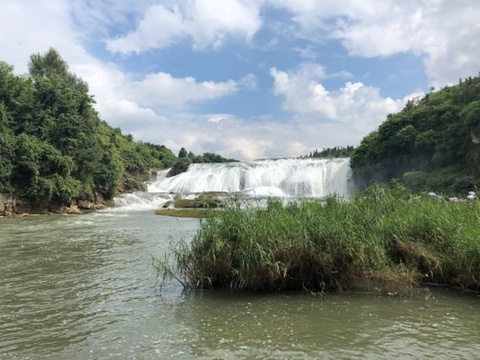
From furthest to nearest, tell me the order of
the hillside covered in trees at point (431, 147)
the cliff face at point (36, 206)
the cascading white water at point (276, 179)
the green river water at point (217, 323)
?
the cascading white water at point (276, 179) < the hillside covered in trees at point (431, 147) < the cliff face at point (36, 206) < the green river water at point (217, 323)

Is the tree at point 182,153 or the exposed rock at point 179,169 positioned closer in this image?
the exposed rock at point 179,169

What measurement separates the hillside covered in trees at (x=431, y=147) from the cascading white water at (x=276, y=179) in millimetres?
3340

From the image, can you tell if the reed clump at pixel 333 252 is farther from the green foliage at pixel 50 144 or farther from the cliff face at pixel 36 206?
the green foliage at pixel 50 144

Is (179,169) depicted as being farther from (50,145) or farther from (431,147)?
(431,147)

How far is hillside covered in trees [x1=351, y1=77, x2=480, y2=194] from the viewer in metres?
40.7

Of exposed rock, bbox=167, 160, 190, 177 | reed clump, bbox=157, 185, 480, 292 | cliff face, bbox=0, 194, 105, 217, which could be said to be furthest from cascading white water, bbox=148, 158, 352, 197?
reed clump, bbox=157, 185, 480, 292

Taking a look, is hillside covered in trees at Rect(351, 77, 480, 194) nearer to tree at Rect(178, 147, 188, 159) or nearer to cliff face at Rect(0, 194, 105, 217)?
cliff face at Rect(0, 194, 105, 217)

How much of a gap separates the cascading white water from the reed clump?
3687cm

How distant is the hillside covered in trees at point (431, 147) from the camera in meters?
40.7

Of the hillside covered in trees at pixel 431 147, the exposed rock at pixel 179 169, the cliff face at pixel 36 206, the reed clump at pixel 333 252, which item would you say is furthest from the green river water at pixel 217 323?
the exposed rock at pixel 179 169

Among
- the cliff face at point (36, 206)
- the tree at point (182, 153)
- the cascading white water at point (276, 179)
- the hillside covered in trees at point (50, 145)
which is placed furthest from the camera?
the tree at point (182, 153)

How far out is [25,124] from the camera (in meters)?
39.5

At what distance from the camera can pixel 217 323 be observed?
22.8ft

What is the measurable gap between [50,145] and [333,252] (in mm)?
37176
